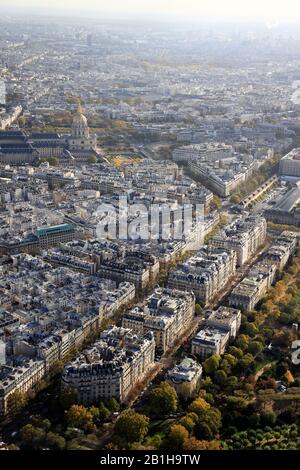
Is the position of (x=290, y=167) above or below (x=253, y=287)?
above

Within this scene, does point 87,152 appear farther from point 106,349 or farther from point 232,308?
point 106,349

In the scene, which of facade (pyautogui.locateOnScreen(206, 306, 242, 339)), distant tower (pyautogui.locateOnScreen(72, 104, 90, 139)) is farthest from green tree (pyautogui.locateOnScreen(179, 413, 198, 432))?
distant tower (pyautogui.locateOnScreen(72, 104, 90, 139))

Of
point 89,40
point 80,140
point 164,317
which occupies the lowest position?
point 164,317

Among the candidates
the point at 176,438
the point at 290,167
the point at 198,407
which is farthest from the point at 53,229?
the point at 290,167

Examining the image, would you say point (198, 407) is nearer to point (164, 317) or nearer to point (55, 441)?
point (55, 441)

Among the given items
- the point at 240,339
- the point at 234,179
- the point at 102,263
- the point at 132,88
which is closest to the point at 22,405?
the point at 240,339

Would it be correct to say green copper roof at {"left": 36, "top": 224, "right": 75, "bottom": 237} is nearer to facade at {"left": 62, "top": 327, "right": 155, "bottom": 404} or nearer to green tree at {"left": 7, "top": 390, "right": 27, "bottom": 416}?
facade at {"left": 62, "top": 327, "right": 155, "bottom": 404}

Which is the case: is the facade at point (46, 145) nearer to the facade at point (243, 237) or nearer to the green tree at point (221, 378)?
the facade at point (243, 237)

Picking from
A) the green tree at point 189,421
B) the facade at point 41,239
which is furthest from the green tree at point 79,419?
the facade at point 41,239
